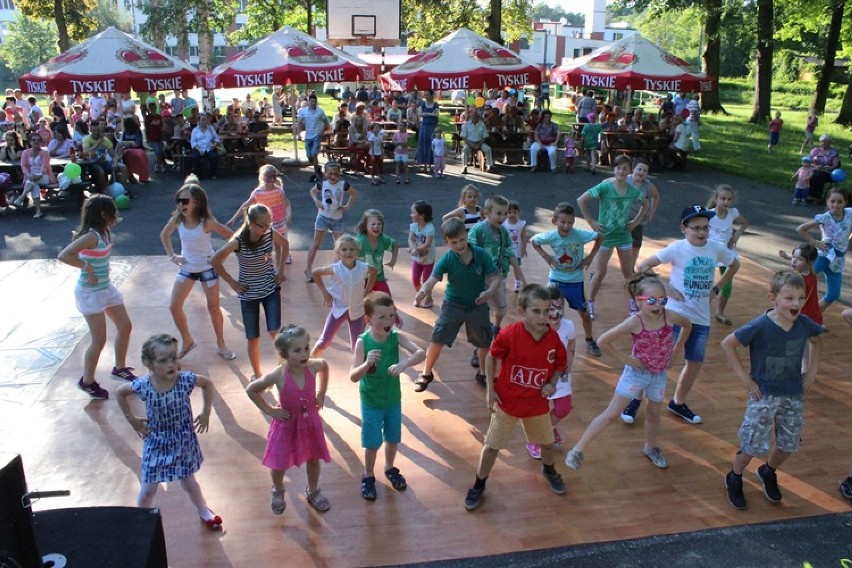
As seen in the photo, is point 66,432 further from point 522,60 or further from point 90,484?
point 522,60

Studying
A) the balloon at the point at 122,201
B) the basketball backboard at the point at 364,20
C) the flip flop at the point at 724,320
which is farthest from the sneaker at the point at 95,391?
the basketball backboard at the point at 364,20

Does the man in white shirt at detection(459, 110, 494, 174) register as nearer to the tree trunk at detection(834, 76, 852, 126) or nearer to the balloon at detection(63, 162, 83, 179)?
the balloon at detection(63, 162, 83, 179)

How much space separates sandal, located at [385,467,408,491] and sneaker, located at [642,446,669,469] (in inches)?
71.4

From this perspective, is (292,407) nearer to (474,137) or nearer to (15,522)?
(15,522)

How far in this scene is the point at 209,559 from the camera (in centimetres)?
430

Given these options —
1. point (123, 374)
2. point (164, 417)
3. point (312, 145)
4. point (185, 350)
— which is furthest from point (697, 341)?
point (312, 145)

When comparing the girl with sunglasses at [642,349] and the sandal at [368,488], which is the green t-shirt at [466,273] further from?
the sandal at [368,488]

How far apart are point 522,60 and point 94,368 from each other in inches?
569

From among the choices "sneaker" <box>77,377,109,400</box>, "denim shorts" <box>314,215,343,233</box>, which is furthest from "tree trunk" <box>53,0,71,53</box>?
"sneaker" <box>77,377,109,400</box>

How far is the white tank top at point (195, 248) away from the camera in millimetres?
6645

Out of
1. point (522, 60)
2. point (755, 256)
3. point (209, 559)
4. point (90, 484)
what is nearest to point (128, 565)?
point (209, 559)

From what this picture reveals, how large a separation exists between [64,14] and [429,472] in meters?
29.5

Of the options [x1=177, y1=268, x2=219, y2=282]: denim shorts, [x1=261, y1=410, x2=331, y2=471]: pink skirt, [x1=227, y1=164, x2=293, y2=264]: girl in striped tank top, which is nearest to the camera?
[x1=261, y1=410, x2=331, y2=471]: pink skirt

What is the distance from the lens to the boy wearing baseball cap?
577 centimetres
